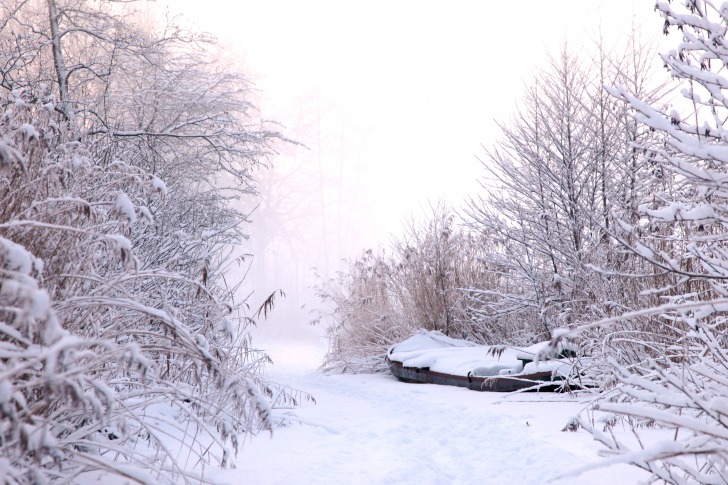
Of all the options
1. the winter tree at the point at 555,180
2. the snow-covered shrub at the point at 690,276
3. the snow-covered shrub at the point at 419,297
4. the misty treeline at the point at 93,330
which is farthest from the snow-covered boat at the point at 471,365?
the snow-covered shrub at the point at 690,276

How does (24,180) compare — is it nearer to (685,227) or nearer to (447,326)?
(685,227)

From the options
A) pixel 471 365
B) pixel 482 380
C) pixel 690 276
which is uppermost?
pixel 690 276

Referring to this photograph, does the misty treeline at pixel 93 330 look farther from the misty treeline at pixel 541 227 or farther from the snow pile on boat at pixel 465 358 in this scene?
the misty treeline at pixel 541 227

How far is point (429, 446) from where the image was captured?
13.4 feet

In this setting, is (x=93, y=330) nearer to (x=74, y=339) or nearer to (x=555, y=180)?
(x=74, y=339)

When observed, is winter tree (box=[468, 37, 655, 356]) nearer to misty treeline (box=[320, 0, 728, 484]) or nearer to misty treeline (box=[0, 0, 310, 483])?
misty treeline (box=[320, 0, 728, 484])

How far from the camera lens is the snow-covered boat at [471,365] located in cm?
546

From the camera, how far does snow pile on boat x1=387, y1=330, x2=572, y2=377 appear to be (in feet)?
17.9

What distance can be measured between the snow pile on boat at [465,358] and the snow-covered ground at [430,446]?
0.30 meters

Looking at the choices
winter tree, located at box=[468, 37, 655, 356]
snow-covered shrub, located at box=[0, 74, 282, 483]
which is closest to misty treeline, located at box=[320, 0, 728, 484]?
winter tree, located at box=[468, 37, 655, 356]

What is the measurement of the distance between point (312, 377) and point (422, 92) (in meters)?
42.4

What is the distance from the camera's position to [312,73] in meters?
36.2

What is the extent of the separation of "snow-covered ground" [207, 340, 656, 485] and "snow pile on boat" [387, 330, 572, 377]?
0.98 feet

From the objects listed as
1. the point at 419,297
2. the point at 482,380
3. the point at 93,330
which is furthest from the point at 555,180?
the point at 93,330
